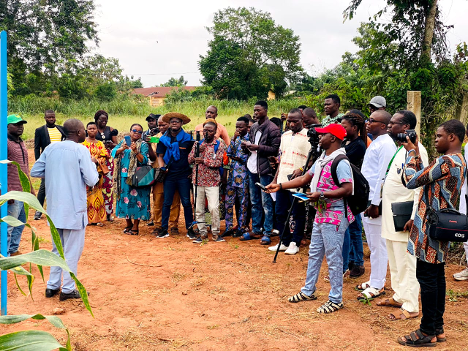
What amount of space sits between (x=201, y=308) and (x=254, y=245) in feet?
8.04

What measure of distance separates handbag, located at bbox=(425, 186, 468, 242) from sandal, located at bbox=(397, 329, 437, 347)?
86 cm

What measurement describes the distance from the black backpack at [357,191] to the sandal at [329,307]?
0.95 m

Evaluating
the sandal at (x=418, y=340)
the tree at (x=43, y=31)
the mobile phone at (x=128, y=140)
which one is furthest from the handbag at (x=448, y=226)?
the tree at (x=43, y=31)

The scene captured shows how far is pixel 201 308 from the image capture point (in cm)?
463

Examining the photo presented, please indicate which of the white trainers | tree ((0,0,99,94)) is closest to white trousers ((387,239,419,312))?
the white trainers

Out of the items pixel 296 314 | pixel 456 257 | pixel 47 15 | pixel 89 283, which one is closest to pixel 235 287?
pixel 296 314

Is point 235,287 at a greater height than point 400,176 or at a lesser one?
lesser

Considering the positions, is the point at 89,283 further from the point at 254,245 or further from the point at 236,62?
the point at 236,62

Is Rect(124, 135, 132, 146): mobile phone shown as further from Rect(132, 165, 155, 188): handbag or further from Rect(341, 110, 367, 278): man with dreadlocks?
Rect(341, 110, 367, 278): man with dreadlocks

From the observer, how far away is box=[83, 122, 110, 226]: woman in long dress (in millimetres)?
7758

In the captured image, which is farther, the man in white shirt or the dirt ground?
the man in white shirt

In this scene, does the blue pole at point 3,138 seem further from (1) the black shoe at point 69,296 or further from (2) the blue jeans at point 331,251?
(2) the blue jeans at point 331,251

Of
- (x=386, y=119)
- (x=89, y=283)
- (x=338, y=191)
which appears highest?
(x=386, y=119)

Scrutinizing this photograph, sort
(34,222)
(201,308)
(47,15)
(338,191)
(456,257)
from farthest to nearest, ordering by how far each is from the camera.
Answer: (47,15) → (34,222) → (456,257) → (201,308) → (338,191)
